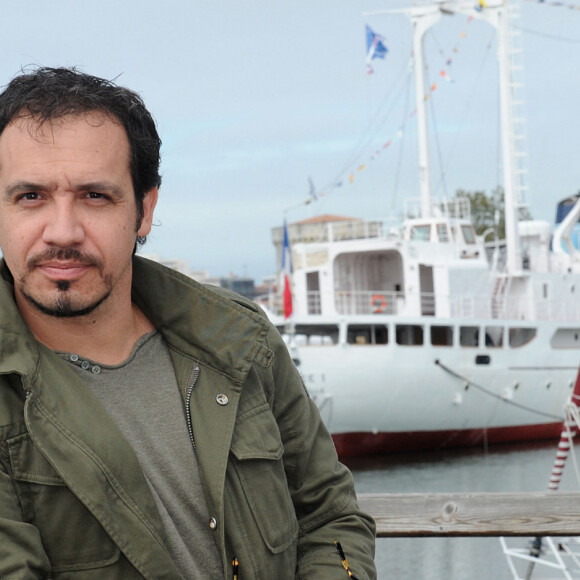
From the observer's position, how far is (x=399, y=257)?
2330cm

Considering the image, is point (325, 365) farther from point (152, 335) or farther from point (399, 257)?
point (152, 335)

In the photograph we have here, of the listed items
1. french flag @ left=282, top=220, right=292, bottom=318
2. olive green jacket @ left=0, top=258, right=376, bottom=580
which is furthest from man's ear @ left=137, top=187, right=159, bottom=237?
french flag @ left=282, top=220, right=292, bottom=318

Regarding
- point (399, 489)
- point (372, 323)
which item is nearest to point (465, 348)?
point (372, 323)

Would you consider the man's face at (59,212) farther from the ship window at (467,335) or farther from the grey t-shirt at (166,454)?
the ship window at (467,335)

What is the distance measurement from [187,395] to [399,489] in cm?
1605

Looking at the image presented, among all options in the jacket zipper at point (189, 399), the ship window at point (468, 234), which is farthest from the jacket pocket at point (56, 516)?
the ship window at point (468, 234)

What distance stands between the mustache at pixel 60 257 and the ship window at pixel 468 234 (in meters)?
21.6

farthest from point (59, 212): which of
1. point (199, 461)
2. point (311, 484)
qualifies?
point (311, 484)

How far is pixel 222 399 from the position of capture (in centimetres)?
178

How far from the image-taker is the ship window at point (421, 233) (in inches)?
889

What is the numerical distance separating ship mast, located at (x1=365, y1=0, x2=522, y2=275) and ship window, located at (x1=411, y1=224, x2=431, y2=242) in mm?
428

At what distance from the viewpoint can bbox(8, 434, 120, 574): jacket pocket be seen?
1.53 m

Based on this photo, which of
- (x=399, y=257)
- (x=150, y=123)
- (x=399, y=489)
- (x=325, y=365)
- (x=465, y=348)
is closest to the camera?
(x=150, y=123)

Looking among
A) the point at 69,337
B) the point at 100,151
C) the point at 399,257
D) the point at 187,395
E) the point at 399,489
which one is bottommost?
the point at 399,489
